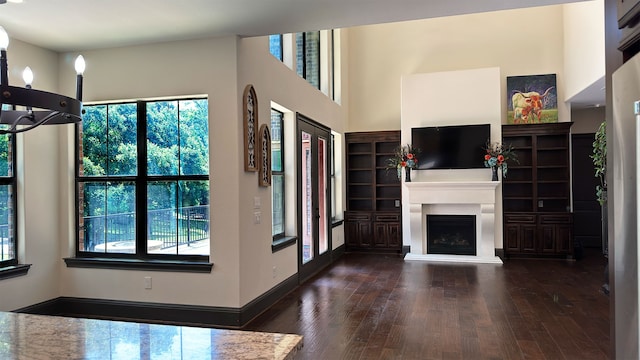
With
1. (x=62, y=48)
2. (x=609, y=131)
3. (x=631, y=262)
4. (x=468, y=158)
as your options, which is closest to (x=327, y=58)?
(x=468, y=158)

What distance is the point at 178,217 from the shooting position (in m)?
4.25

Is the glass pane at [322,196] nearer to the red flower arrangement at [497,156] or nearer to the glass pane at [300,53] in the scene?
the glass pane at [300,53]

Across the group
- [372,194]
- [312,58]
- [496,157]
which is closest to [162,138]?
[312,58]

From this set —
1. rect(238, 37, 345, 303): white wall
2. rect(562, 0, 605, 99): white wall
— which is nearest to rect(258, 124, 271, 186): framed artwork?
rect(238, 37, 345, 303): white wall

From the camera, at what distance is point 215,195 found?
3998 millimetres

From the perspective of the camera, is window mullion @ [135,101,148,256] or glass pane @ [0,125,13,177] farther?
window mullion @ [135,101,148,256]

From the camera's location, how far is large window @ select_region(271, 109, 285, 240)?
519 centimetres

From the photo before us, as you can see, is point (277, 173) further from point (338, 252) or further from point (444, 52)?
point (444, 52)

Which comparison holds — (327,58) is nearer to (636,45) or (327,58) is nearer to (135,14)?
(135,14)

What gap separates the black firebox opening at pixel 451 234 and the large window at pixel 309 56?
326cm

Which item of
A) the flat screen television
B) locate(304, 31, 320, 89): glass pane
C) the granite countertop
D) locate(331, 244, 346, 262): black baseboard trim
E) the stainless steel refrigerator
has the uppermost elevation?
locate(304, 31, 320, 89): glass pane

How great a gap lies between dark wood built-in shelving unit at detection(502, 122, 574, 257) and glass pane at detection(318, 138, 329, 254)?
3.26 meters

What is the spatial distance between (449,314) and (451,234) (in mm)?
3523

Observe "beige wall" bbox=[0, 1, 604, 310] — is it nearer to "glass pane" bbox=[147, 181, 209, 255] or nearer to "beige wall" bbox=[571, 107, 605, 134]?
"glass pane" bbox=[147, 181, 209, 255]
